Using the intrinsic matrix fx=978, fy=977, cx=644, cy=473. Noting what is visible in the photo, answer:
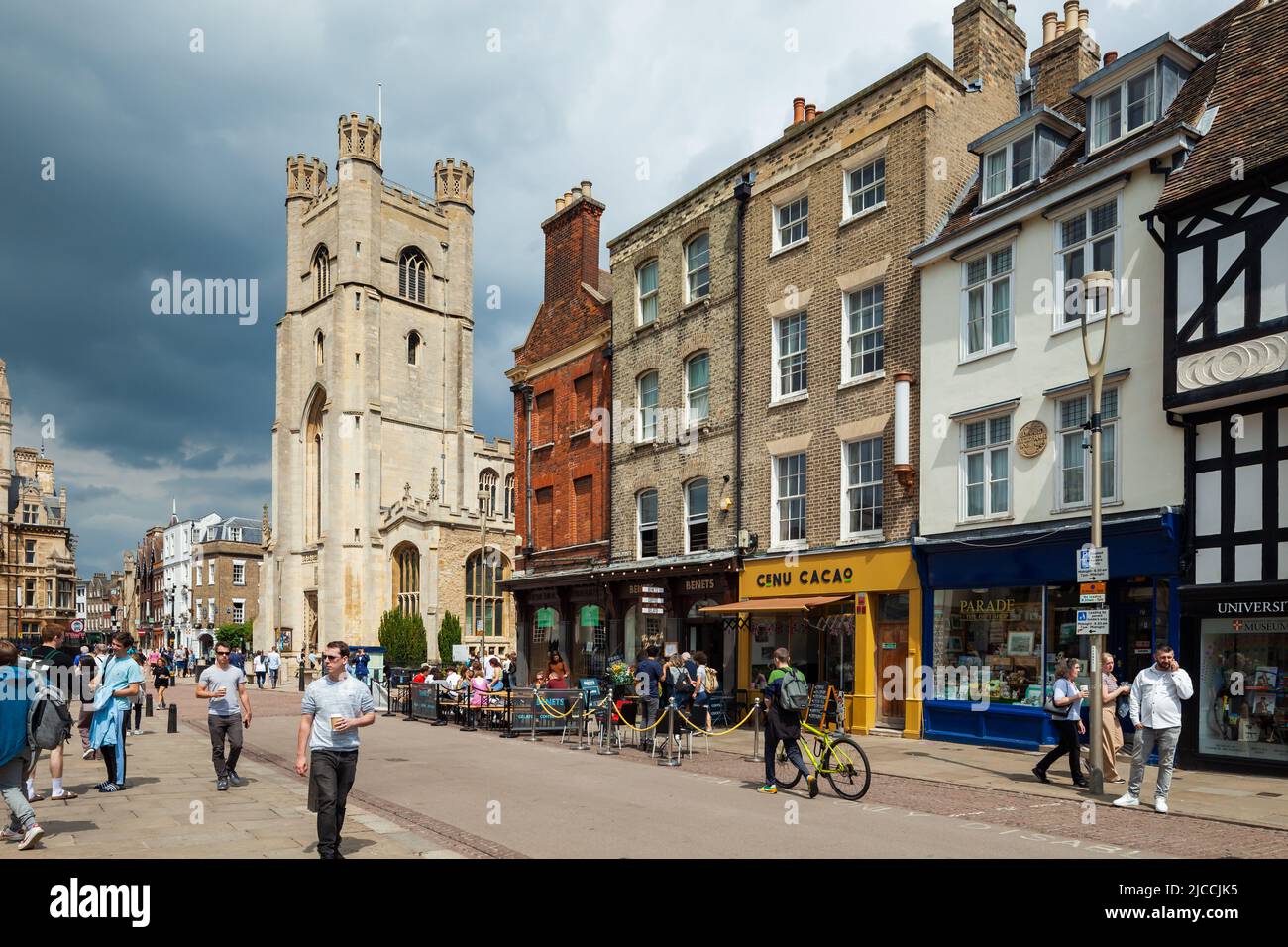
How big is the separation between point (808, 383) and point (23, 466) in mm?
90529

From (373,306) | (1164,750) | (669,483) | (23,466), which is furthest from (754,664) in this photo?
(23,466)

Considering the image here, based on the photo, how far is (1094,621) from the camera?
39.3 ft

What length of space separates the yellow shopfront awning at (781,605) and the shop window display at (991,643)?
2333mm

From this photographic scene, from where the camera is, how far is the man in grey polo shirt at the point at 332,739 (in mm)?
7652

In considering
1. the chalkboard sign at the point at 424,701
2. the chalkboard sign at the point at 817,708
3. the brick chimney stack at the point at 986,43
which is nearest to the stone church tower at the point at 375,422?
the chalkboard sign at the point at 424,701

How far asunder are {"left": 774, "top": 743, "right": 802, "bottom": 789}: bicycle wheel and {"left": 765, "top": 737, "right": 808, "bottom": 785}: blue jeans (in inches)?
5.7

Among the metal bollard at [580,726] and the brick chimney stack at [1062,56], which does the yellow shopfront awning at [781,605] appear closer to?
the metal bollard at [580,726]

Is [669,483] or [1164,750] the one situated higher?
[669,483]

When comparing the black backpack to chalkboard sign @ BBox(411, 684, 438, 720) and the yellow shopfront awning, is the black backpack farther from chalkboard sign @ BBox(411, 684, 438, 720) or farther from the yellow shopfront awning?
chalkboard sign @ BBox(411, 684, 438, 720)

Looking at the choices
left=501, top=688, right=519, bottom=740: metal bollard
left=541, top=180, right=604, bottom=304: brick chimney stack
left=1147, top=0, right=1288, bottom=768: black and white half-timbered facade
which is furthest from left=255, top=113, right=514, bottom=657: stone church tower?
left=1147, top=0, right=1288, bottom=768: black and white half-timbered facade

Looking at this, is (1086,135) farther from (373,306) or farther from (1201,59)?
(373,306)

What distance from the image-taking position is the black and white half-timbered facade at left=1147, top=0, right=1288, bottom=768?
43.4 ft
